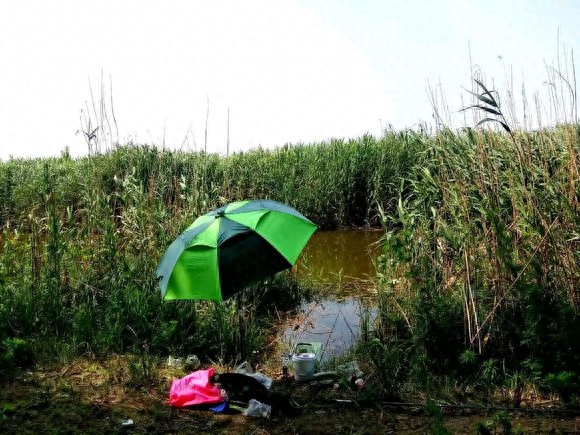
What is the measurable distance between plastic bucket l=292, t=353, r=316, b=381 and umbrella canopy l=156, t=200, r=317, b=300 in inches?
27.4

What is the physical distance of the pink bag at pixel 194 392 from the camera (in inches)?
148

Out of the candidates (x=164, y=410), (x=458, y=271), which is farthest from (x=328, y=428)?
(x=458, y=271)

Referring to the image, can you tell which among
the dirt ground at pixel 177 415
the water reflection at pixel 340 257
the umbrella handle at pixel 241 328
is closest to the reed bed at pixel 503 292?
the dirt ground at pixel 177 415

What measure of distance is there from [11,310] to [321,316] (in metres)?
3.07

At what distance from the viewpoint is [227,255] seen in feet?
13.4

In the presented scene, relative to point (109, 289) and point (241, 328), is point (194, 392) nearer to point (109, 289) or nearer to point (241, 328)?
point (241, 328)

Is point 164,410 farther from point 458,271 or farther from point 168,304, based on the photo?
point 458,271

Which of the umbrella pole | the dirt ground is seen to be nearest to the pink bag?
the dirt ground

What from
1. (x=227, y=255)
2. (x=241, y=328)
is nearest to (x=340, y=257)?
(x=241, y=328)

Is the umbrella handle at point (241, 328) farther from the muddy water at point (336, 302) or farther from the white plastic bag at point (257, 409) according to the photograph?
the white plastic bag at point (257, 409)

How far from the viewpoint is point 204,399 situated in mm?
3750

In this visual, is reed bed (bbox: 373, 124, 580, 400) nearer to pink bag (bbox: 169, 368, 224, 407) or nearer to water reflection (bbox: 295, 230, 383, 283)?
pink bag (bbox: 169, 368, 224, 407)

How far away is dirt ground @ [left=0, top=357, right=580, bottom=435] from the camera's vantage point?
3326 millimetres

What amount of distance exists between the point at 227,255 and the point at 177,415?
1170 mm
